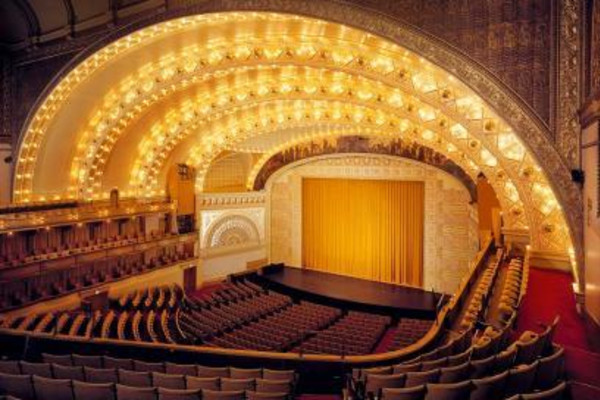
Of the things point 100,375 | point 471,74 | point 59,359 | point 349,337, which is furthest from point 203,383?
point 349,337

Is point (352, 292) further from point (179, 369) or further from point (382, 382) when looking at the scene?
point (382, 382)

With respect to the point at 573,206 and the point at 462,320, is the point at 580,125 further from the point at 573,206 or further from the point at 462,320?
the point at 462,320

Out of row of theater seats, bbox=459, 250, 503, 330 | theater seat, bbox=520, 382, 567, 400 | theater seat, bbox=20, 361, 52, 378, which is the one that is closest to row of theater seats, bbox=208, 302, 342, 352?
row of theater seats, bbox=459, 250, 503, 330

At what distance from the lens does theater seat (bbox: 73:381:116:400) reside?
14.7 feet

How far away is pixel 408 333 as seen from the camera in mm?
11258

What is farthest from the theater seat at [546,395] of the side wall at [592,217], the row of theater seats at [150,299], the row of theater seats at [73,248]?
the row of theater seats at [73,248]

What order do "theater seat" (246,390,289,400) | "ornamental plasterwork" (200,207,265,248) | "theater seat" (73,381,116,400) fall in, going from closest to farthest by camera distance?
"theater seat" (246,390,289,400) < "theater seat" (73,381,116,400) < "ornamental plasterwork" (200,207,265,248)

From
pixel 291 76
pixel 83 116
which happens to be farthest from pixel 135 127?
pixel 291 76

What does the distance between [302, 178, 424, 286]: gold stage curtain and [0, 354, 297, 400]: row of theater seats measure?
1357 centimetres

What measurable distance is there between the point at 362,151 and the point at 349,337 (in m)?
9.32

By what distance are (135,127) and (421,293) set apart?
474 inches

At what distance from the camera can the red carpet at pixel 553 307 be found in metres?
6.56

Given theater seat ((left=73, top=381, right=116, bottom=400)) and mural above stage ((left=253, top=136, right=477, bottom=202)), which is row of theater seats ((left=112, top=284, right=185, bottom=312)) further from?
theater seat ((left=73, top=381, right=116, bottom=400))

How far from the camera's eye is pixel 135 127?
54.2 feet
